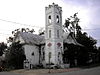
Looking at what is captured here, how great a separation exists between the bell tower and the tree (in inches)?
218

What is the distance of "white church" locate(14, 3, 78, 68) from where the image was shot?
42.2 meters

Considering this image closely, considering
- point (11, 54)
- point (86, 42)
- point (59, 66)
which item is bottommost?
point (59, 66)

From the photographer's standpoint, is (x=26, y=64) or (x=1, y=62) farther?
(x=1, y=62)

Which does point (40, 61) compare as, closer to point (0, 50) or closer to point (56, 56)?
point (56, 56)

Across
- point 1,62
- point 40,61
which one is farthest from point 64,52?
point 1,62

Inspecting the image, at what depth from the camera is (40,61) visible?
152 feet

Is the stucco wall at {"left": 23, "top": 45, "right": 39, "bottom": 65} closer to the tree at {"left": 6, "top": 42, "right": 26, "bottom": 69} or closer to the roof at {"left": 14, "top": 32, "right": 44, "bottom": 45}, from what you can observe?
the roof at {"left": 14, "top": 32, "right": 44, "bottom": 45}

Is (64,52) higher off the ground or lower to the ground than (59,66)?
higher

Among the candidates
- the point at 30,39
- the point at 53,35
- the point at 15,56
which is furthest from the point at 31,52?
the point at 53,35

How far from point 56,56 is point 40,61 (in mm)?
5933

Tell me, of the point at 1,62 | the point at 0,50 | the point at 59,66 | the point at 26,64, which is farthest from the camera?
the point at 0,50

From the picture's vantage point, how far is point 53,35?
4222 cm

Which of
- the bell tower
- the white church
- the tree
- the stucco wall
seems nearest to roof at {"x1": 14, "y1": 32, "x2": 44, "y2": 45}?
the white church

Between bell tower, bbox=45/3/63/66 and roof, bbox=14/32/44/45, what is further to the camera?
roof, bbox=14/32/44/45
